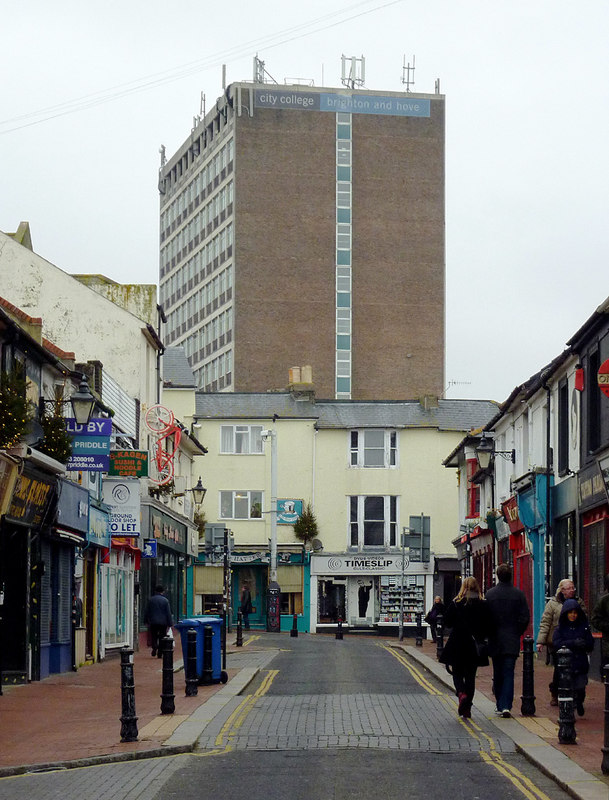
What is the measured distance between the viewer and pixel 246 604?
60.2 metres

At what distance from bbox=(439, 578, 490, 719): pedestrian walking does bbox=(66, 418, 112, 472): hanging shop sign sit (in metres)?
10.1

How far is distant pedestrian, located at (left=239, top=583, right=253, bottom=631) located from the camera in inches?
2360

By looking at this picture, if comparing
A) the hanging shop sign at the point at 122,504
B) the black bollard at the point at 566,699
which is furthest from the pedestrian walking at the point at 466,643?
the hanging shop sign at the point at 122,504

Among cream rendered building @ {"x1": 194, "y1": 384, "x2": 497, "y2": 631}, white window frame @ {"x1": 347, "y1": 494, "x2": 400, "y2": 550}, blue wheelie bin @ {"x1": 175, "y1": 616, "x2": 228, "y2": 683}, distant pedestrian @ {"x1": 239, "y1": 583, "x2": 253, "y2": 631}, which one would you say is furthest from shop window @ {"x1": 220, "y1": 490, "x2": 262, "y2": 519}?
blue wheelie bin @ {"x1": 175, "y1": 616, "x2": 228, "y2": 683}

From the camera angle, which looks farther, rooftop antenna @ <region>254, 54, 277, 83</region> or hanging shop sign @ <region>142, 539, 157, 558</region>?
rooftop antenna @ <region>254, 54, 277, 83</region>

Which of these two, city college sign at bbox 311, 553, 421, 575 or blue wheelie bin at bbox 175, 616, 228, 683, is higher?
blue wheelie bin at bbox 175, 616, 228, 683

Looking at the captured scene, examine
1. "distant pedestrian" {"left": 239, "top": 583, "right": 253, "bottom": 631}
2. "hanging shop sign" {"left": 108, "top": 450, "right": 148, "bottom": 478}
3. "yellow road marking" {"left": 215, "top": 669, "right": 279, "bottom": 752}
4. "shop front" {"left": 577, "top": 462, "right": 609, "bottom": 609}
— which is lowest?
"distant pedestrian" {"left": 239, "top": 583, "right": 253, "bottom": 631}

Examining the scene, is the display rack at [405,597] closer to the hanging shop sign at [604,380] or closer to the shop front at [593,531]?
the shop front at [593,531]

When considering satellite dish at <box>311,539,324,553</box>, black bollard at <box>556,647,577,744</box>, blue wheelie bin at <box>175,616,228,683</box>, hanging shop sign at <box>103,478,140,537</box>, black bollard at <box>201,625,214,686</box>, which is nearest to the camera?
black bollard at <box>556,647,577,744</box>

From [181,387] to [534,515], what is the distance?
30.1 m

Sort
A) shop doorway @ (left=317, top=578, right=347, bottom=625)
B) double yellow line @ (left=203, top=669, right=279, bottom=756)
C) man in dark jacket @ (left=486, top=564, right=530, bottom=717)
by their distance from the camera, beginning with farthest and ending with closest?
shop doorway @ (left=317, top=578, right=347, bottom=625) → man in dark jacket @ (left=486, top=564, right=530, bottom=717) → double yellow line @ (left=203, top=669, right=279, bottom=756)

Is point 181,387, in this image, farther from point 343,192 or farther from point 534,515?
point 343,192

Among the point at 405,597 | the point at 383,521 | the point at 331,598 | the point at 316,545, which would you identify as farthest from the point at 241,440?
the point at 405,597

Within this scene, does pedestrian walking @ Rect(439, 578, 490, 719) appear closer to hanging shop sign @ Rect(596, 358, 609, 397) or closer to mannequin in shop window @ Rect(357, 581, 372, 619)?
hanging shop sign @ Rect(596, 358, 609, 397)
